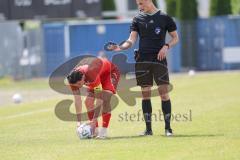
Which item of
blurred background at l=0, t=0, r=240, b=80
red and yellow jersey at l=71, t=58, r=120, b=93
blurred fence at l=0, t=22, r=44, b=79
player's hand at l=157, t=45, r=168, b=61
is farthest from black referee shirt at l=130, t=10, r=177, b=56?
blurred fence at l=0, t=22, r=44, b=79

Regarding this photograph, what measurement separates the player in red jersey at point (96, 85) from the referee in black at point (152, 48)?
51 cm

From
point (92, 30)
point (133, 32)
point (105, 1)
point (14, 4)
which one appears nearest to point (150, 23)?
point (133, 32)

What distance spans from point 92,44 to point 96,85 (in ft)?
103

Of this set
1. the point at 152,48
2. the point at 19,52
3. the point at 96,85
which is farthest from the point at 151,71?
the point at 19,52

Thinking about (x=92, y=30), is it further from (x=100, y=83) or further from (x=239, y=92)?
(x=100, y=83)

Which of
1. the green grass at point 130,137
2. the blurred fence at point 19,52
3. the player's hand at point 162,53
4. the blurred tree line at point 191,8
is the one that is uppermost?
the player's hand at point 162,53

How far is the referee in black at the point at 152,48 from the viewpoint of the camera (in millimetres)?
13852

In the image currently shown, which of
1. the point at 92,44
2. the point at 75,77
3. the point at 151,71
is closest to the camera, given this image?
the point at 75,77

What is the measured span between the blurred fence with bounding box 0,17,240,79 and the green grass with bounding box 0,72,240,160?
20.9m

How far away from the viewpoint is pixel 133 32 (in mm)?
14211

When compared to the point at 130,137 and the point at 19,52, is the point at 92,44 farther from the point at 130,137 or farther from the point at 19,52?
the point at 130,137

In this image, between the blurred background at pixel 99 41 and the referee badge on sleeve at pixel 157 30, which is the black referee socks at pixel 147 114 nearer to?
the referee badge on sleeve at pixel 157 30

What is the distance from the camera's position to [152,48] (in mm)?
13945

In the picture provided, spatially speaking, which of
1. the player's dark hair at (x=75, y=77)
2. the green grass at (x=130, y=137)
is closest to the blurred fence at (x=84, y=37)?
the green grass at (x=130, y=137)
